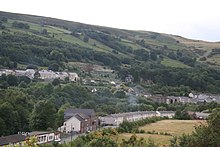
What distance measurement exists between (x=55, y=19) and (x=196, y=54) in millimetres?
51158

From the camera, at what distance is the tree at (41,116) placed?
45125 mm

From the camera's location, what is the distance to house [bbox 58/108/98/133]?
52.8 metres

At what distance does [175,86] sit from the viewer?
9644 centimetres

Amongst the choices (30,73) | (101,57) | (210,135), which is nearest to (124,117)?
(30,73)

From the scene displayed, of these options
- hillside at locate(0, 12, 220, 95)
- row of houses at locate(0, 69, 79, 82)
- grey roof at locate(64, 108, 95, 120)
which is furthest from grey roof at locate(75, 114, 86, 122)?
hillside at locate(0, 12, 220, 95)

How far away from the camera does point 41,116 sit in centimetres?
4544

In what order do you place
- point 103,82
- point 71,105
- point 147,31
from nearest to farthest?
1. point 71,105
2. point 103,82
3. point 147,31

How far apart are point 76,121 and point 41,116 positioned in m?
8.40

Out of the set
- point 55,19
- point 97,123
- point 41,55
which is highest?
point 55,19

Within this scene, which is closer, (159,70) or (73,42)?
(159,70)

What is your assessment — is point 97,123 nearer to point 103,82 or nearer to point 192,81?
point 103,82

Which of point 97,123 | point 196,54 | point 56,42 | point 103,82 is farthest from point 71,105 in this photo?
point 196,54

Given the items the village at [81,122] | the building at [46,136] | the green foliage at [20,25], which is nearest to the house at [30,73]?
the village at [81,122]

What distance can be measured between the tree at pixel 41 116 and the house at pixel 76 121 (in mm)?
5013
